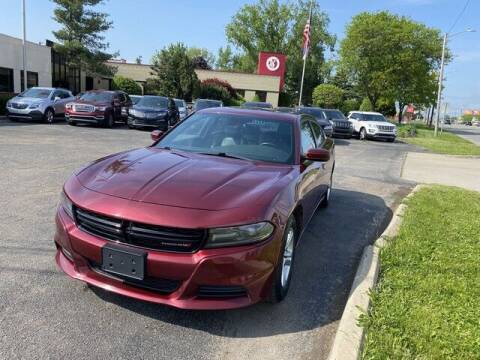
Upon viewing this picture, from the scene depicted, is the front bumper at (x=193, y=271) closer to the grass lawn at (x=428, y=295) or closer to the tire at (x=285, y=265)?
the tire at (x=285, y=265)

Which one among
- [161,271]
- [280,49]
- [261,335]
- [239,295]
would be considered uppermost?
[280,49]

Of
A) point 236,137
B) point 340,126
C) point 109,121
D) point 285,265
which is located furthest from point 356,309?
point 340,126

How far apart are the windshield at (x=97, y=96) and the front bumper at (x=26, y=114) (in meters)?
2.11

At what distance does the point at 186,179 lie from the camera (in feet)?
11.5

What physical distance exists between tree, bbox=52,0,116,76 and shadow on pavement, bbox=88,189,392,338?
103 feet

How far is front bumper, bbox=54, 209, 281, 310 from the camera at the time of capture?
9.70 ft

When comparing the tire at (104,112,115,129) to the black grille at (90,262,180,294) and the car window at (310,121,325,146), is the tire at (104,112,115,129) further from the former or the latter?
the black grille at (90,262,180,294)

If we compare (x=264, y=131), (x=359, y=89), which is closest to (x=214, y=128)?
(x=264, y=131)

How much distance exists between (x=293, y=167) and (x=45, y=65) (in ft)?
102

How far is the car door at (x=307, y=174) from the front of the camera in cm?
437

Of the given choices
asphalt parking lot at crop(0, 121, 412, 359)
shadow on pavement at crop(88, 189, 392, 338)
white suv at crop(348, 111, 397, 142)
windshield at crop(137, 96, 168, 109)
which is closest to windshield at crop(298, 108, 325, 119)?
white suv at crop(348, 111, 397, 142)

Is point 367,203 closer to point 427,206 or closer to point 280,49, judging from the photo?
point 427,206

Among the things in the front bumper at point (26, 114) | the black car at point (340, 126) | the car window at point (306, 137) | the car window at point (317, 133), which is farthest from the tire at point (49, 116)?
the car window at point (306, 137)

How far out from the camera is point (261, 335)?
3279mm
